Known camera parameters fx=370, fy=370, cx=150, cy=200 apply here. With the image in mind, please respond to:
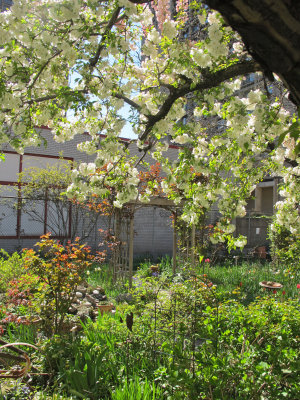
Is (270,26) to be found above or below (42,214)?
above

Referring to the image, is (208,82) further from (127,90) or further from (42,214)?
(42,214)

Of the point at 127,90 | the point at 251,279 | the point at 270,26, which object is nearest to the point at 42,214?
the point at 251,279

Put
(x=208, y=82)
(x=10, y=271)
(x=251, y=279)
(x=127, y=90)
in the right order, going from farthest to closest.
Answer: (x=251, y=279), (x=10, y=271), (x=127, y=90), (x=208, y=82)

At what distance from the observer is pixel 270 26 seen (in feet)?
2.89

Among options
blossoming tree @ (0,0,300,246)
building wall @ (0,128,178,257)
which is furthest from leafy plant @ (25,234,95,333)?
building wall @ (0,128,178,257)

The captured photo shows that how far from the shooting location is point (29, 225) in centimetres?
1055

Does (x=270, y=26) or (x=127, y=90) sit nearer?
(x=270, y=26)

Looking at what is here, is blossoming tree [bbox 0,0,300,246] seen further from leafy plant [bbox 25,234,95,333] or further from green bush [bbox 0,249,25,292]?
green bush [bbox 0,249,25,292]

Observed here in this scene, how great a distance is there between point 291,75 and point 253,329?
2245 mm

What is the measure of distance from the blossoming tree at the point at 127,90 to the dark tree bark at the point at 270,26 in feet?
5.73

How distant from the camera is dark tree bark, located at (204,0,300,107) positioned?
855 millimetres

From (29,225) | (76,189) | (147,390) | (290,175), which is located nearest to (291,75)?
(147,390)

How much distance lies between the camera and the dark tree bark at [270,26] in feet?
2.81

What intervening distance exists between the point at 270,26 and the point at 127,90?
2992mm
